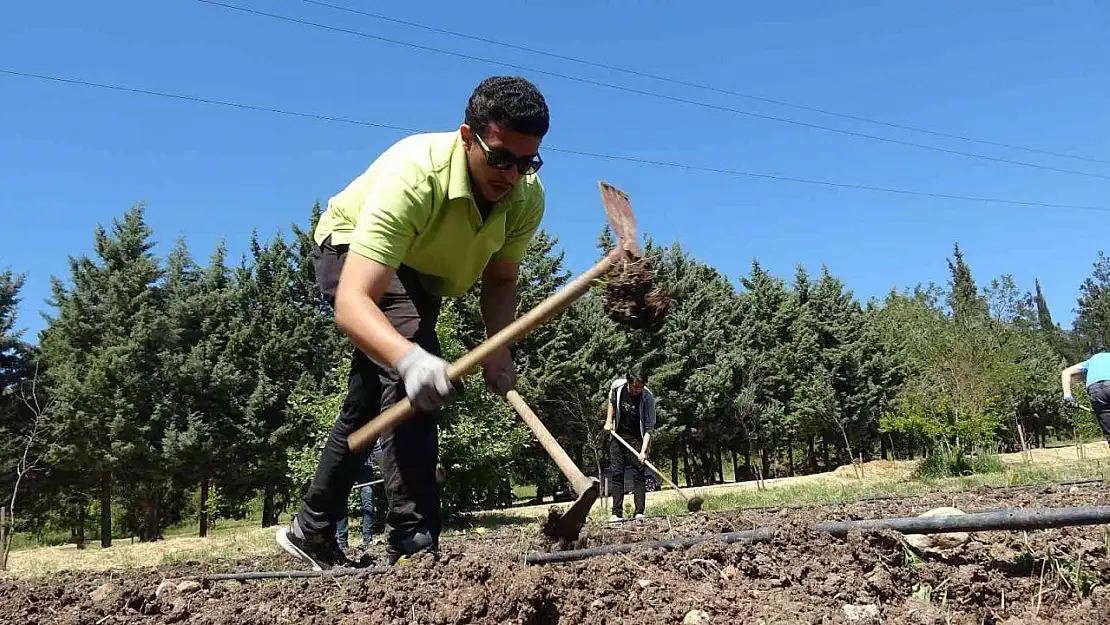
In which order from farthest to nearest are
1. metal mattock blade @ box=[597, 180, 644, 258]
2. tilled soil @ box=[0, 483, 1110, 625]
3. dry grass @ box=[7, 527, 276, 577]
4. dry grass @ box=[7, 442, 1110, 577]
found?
dry grass @ box=[7, 442, 1110, 577] → dry grass @ box=[7, 527, 276, 577] → metal mattock blade @ box=[597, 180, 644, 258] → tilled soil @ box=[0, 483, 1110, 625]

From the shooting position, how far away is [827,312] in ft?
106

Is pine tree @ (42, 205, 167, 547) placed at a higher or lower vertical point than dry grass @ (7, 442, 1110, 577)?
higher

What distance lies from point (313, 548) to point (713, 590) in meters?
1.74

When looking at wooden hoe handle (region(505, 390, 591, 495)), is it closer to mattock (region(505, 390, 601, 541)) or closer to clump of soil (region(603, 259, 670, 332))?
mattock (region(505, 390, 601, 541))

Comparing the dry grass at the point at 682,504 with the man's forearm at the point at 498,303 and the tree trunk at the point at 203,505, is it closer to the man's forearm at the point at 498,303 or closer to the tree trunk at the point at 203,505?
the man's forearm at the point at 498,303

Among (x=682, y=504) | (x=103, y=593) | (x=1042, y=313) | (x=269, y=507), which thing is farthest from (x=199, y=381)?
(x=1042, y=313)

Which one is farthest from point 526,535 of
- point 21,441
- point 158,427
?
point 21,441

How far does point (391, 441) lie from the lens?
2.79m

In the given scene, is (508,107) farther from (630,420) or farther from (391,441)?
(630,420)

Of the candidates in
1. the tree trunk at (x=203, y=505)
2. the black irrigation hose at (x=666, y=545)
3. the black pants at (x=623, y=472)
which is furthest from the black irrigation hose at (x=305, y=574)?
the tree trunk at (x=203, y=505)

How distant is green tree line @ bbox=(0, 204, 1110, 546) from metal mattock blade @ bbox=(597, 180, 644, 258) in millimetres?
9731

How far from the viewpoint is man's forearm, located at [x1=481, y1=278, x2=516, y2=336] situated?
3270 millimetres

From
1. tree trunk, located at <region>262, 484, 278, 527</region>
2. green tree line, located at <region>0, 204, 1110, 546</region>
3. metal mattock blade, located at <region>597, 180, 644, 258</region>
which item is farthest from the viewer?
tree trunk, located at <region>262, 484, 278, 527</region>

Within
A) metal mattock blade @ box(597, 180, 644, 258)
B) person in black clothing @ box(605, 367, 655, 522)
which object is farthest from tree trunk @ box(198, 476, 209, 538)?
metal mattock blade @ box(597, 180, 644, 258)
